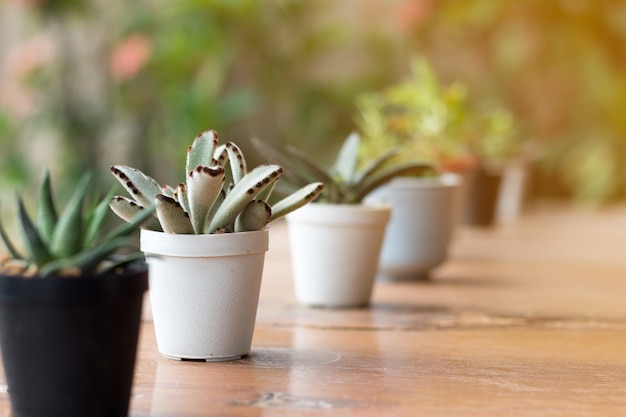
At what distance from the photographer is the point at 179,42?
488 centimetres

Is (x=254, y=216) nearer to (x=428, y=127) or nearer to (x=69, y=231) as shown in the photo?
(x=69, y=231)

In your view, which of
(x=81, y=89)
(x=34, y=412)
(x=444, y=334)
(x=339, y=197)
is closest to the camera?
(x=34, y=412)

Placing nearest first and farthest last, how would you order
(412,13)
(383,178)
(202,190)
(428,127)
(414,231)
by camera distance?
(202,190), (383,178), (414,231), (428,127), (412,13)

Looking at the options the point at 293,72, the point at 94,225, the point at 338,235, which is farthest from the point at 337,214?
the point at 293,72

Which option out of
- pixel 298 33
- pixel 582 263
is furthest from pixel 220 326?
pixel 298 33

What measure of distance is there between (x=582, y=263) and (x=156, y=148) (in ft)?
11.1

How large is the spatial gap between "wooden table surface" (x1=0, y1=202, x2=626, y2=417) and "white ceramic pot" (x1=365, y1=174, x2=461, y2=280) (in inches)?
1.8

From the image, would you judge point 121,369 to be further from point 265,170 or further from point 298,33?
point 298,33

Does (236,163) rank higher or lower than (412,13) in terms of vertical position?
lower

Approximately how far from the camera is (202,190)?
1011 millimetres

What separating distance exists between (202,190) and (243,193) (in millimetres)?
50

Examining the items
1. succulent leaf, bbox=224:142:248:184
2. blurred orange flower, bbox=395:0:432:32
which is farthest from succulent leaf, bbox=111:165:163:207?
blurred orange flower, bbox=395:0:432:32

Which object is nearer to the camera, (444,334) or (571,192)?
(444,334)

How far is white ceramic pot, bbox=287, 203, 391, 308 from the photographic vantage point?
57.6 inches
